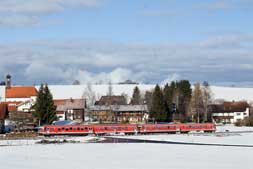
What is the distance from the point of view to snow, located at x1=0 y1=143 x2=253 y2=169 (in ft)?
134

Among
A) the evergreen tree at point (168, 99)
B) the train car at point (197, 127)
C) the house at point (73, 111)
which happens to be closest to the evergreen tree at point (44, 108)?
the train car at point (197, 127)

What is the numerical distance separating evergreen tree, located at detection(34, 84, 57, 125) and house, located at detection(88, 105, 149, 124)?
3951cm

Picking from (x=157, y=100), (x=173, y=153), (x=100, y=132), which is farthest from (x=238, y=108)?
(x=173, y=153)

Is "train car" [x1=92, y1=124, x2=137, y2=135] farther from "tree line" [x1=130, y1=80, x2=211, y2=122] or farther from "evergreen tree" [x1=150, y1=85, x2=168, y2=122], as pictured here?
"tree line" [x1=130, y1=80, x2=211, y2=122]

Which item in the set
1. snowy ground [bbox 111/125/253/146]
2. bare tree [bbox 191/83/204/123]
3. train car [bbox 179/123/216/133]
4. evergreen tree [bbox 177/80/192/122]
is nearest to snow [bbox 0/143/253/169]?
snowy ground [bbox 111/125/253/146]

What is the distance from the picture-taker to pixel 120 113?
151 meters

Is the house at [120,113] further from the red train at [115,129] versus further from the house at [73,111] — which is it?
the red train at [115,129]

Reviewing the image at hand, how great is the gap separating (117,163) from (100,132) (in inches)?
1959

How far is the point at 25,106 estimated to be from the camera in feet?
488

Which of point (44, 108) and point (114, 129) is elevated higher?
point (44, 108)

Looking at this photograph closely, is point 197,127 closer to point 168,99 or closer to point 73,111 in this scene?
point 168,99

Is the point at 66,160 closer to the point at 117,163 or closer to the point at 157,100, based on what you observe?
the point at 117,163

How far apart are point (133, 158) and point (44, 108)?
61313 mm

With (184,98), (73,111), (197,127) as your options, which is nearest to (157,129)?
(197,127)
